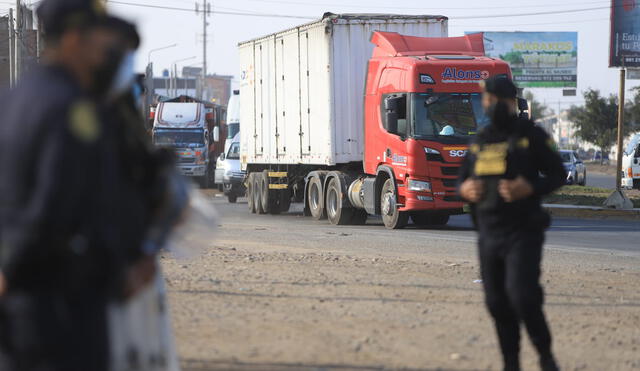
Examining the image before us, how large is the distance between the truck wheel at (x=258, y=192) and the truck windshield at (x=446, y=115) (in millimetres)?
8337

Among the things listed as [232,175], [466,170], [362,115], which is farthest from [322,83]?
[466,170]

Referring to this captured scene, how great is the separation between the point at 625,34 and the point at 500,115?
30.2 m

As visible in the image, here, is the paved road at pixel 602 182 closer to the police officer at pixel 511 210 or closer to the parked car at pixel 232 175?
the parked car at pixel 232 175

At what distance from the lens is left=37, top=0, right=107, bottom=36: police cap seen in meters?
3.45

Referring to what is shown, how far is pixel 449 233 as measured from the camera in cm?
2075

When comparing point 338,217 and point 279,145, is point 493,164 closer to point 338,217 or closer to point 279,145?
point 338,217

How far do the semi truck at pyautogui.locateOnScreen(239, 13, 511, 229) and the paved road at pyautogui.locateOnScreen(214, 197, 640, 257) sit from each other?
1.61 feet

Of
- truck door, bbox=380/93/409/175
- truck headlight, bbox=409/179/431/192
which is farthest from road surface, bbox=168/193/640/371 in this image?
truck door, bbox=380/93/409/175

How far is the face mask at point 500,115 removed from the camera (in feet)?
20.6

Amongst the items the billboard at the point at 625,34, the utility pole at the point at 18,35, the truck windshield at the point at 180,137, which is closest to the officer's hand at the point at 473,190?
the billboard at the point at 625,34

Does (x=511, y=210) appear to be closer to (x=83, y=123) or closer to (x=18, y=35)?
(x=83, y=123)

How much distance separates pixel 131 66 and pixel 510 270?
2883mm

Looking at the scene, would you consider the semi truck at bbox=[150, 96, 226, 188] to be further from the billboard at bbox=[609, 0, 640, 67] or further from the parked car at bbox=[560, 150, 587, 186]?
the billboard at bbox=[609, 0, 640, 67]

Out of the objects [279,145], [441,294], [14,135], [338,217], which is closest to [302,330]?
[441,294]
